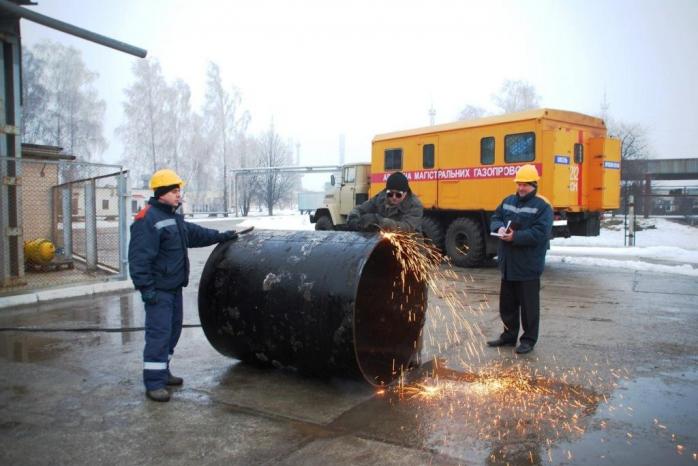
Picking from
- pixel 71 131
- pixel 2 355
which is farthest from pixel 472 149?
pixel 71 131

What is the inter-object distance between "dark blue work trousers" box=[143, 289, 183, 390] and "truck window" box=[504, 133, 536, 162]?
9.45m

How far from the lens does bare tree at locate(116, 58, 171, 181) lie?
54.1 meters

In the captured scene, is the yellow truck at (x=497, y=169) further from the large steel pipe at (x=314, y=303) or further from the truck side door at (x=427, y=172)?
the large steel pipe at (x=314, y=303)

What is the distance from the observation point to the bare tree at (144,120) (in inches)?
2128

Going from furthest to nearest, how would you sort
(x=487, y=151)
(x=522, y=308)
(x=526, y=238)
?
(x=487, y=151) → (x=522, y=308) → (x=526, y=238)

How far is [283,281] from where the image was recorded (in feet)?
14.5

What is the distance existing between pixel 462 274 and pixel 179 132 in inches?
1994

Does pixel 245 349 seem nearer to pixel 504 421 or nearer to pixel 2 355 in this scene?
pixel 504 421

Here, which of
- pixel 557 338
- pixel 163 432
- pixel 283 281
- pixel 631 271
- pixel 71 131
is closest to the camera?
pixel 163 432

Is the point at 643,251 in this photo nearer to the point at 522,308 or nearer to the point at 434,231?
the point at 434,231

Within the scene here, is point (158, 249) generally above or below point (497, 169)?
below

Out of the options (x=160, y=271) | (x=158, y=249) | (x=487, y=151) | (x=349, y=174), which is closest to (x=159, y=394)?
(x=160, y=271)

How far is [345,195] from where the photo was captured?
56.1 ft

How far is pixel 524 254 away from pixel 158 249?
3.56 m
